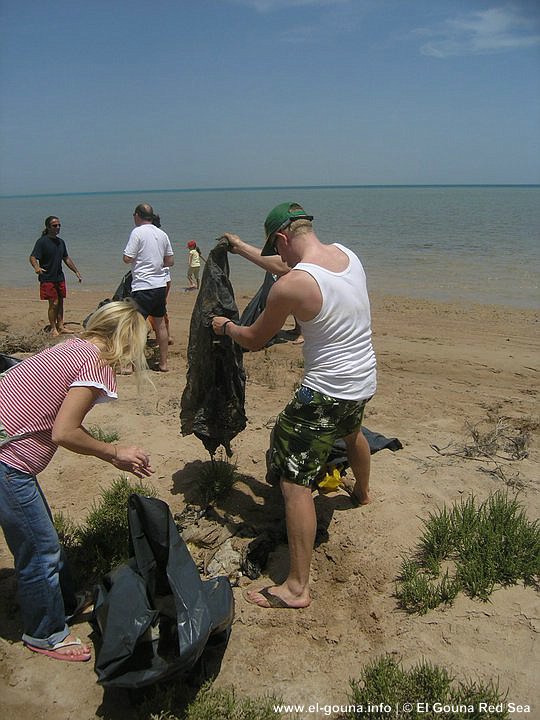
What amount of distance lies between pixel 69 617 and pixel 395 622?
5.80ft

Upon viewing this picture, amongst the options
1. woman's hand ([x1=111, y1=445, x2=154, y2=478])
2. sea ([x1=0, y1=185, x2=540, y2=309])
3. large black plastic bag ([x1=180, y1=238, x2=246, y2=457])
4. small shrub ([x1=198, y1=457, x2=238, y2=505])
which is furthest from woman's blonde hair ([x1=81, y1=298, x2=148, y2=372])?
sea ([x1=0, y1=185, x2=540, y2=309])

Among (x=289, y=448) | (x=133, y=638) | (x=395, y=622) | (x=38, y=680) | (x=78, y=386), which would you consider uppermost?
(x=78, y=386)

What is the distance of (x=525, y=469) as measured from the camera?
4348 mm

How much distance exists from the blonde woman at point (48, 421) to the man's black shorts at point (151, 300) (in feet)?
13.0

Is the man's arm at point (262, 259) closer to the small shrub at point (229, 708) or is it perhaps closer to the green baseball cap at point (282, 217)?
the green baseball cap at point (282, 217)

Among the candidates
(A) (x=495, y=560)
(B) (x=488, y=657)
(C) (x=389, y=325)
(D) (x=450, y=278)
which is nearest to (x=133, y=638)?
(B) (x=488, y=657)

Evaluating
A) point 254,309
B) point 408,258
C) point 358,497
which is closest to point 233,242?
point 358,497

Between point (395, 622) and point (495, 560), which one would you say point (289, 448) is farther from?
point (495, 560)

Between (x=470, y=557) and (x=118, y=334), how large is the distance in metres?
2.26

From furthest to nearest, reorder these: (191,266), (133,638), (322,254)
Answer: (191,266) → (322,254) → (133,638)

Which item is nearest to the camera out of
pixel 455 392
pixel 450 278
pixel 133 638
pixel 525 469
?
pixel 133 638

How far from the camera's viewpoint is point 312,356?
9.91ft

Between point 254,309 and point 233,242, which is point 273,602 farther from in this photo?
point 254,309

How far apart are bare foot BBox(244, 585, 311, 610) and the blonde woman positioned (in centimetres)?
107
